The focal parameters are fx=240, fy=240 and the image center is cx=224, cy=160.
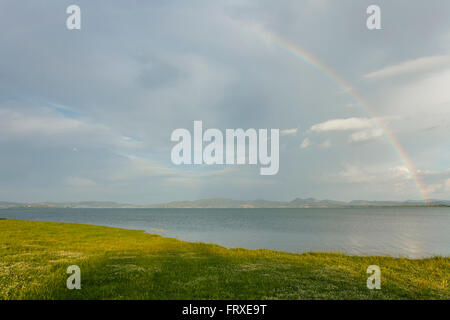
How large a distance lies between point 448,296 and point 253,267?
42.0ft

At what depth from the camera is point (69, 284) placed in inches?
579

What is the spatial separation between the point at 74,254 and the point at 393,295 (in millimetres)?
28200

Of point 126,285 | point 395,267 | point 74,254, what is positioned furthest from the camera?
point 74,254

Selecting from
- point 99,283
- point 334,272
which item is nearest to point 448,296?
point 334,272

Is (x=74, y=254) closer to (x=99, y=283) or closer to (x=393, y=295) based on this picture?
(x=99, y=283)
